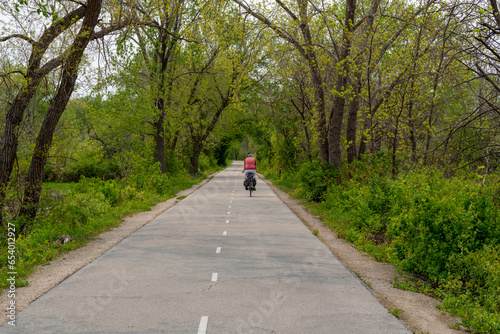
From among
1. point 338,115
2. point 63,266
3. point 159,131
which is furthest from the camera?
point 159,131

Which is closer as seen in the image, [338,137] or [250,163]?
[338,137]

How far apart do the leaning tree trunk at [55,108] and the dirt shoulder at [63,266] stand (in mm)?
2106

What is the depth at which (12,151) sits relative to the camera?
12781mm

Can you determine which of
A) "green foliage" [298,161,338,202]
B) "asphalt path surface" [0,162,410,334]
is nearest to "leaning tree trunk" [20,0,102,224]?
"asphalt path surface" [0,162,410,334]

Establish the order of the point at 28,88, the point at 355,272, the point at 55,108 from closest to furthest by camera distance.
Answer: the point at 355,272 → the point at 28,88 → the point at 55,108

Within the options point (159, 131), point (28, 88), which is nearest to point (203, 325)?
point (28, 88)

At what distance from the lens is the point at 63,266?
29.2 ft

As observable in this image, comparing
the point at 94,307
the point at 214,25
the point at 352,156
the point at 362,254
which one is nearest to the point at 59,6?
the point at 214,25

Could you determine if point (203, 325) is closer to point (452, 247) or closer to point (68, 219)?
point (452, 247)

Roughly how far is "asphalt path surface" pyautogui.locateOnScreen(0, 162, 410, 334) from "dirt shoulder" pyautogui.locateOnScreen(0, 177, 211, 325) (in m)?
0.20

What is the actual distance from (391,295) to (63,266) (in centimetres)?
605

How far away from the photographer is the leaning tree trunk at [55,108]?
39.9ft

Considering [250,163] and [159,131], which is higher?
[159,131]

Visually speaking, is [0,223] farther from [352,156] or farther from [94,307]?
[352,156]
